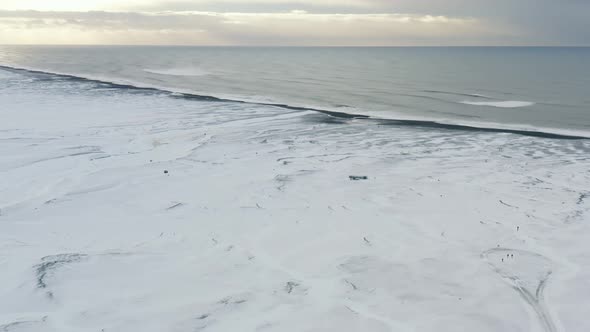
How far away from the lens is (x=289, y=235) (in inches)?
461

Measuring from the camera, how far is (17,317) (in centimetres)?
793

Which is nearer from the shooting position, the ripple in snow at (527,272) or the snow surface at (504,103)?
the ripple in snow at (527,272)

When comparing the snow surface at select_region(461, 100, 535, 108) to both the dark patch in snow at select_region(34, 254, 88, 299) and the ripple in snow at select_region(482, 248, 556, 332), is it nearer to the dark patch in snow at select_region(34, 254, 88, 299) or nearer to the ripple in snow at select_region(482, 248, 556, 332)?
the ripple in snow at select_region(482, 248, 556, 332)

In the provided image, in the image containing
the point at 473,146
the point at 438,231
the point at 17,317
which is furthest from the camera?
the point at 473,146

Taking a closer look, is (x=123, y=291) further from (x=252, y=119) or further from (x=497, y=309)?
(x=252, y=119)

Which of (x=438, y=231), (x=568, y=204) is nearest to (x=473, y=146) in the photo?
(x=568, y=204)

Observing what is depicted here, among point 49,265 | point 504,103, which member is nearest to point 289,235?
point 49,265

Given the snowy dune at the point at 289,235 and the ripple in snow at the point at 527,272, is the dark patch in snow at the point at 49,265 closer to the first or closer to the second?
the snowy dune at the point at 289,235

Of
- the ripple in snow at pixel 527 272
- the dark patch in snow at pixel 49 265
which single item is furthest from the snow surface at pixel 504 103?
the dark patch in snow at pixel 49 265

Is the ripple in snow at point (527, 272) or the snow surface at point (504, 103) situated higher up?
the snow surface at point (504, 103)

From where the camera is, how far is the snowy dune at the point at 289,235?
8.36m

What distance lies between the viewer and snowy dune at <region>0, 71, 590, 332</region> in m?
8.36

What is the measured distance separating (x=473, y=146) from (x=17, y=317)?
19.1 metres

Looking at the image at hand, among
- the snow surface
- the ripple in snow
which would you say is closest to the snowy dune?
the ripple in snow
